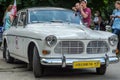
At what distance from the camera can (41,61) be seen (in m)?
9.56

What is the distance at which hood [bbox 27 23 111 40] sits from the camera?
31.9ft

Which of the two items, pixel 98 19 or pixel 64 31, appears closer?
pixel 64 31

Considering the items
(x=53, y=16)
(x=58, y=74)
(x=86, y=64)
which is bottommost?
(x=58, y=74)

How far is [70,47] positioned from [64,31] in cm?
52

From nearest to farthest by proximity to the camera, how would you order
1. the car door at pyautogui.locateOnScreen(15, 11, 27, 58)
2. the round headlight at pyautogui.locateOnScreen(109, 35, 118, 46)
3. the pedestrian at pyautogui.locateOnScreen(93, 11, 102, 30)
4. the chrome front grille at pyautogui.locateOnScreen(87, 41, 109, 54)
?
the chrome front grille at pyautogui.locateOnScreen(87, 41, 109, 54), the round headlight at pyautogui.locateOnScreen(109, 35, 118, 46), the car door at pyautogui.locateOnScreen(15, 11, 27, 58), the pedestrian at pyautogui.locateOnScreen(93, 11, 102, 30)

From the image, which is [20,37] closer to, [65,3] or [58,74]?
[58,74]

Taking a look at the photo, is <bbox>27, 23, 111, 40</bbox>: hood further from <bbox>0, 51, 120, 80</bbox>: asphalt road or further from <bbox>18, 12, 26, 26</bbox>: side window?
<bbox>0, 51, 120, 80</bbox>: asphalt road

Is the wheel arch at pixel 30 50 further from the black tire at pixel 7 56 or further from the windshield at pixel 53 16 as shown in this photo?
the black tire at pixel 7 56

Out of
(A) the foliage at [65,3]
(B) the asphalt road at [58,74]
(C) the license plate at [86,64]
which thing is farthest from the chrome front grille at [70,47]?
(A) the foliage at [65,3]

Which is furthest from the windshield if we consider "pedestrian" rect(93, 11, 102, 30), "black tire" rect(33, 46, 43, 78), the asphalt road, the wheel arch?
"pedestrian" rect(93, 11, 102, 30)

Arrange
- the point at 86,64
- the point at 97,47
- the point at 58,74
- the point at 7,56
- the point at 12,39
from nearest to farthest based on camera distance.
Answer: the point at 86,64, the point at 97,47, the point at 58,74, the point at 12,39, the point at 7,56

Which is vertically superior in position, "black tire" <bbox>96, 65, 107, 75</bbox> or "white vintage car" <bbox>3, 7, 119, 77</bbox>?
"white vintage car" <bbox>3, 7, 119, 77</bbox>

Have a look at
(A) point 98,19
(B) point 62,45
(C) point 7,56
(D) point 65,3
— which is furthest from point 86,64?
(A) point 98,19

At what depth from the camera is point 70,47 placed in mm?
9711
